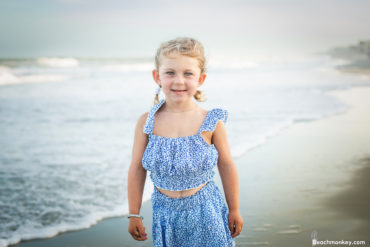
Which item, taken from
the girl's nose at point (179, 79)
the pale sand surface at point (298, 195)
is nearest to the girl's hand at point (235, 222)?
the girl's nose at point (179, 79)

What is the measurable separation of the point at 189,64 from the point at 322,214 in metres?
2.27

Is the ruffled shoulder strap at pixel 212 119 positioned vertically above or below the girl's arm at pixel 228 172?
above

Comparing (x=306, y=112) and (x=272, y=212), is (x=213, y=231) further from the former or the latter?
(x=306, y=112)

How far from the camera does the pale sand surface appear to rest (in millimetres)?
2895

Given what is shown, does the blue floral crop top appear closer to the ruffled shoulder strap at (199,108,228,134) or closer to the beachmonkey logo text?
the ruffled shoulder strap at (199,108,228,134)

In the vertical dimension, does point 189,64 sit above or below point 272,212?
above

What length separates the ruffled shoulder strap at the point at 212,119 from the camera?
1.73 metres

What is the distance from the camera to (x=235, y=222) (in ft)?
6.03

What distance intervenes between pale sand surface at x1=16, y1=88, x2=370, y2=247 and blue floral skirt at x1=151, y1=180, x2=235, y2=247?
44.4 inches

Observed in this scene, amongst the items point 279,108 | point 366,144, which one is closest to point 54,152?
point 366,144

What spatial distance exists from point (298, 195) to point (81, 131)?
15.5 ft

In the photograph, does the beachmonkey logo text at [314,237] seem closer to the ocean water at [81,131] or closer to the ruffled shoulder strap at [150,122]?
the ocean water at [81,131]

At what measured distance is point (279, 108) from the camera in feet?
27.8

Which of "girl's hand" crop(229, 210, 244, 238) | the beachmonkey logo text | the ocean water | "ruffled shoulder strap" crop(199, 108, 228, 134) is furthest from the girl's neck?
the ocean water
